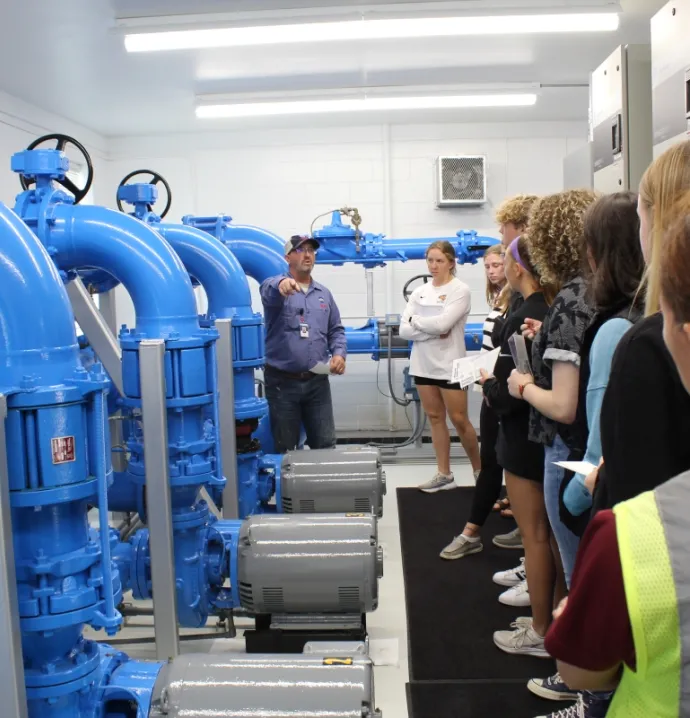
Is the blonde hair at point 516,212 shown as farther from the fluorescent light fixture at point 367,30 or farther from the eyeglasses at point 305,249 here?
the fluorescent light fixture at point 367,30

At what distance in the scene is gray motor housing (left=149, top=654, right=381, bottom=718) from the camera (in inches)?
58.4

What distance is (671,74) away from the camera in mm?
2387

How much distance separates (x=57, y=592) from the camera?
5.17ft

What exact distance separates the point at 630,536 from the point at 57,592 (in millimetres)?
1289

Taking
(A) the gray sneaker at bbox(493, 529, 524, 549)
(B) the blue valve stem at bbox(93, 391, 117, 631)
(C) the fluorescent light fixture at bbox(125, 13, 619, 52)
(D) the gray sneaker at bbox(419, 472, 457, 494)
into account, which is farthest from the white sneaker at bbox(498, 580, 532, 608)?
(C) the fluorescent light fixture at bbox(125, 13, 619, 52)

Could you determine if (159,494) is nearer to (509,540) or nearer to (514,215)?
(514,215)

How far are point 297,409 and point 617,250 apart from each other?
7.90 feet

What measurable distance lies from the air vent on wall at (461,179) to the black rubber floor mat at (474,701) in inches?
191

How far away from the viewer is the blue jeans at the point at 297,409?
12.7 feet

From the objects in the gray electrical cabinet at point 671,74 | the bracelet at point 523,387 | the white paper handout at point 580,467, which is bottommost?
the white paper handout at point 580,467

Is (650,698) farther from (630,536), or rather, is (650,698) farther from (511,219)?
(511,219)

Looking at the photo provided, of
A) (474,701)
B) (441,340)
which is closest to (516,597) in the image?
(474,701)

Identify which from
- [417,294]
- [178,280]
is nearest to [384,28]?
[417,294]

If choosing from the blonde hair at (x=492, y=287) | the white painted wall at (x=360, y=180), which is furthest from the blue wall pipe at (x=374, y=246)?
the white painted wall at (x=360, y=180)
